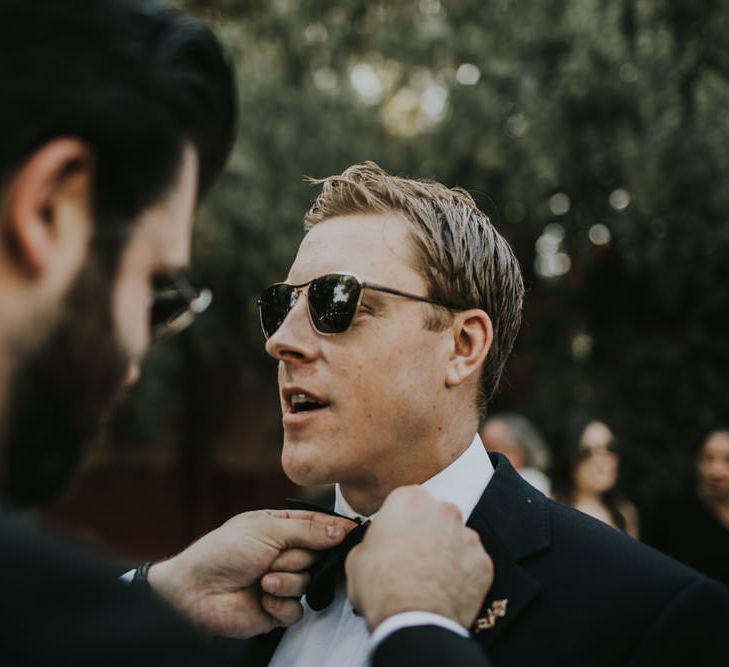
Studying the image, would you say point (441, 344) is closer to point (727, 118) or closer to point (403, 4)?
point (727, 118)

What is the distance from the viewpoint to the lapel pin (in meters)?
1.74

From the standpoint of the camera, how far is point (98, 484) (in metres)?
13.5

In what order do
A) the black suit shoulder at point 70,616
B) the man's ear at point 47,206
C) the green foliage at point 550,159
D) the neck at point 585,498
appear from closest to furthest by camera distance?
1. the black suit shoulder at point 70,616
2. the man's ear at point 47,206
3. the neck at point 585,498
4. the green foliage at point 550,159

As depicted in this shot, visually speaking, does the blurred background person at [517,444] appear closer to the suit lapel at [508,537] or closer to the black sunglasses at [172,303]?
the suit lapel at [508,537]

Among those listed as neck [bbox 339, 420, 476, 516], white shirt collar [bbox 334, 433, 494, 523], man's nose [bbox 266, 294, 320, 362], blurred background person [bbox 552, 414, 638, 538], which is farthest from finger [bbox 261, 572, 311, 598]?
blurred background person [bbox 552, 414, 638, 538]

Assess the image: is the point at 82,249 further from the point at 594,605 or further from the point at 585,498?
the point at 585,498

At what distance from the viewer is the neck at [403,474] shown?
2096mm

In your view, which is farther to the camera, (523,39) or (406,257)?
(523,39)

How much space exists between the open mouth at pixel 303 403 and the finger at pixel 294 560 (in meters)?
0.33

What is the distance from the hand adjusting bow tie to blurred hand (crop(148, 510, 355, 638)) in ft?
0.08

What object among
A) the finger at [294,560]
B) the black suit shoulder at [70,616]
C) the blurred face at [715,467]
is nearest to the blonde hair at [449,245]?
the finger at [294,560]

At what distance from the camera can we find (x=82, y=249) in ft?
3.47

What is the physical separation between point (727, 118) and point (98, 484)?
10188 millimetres

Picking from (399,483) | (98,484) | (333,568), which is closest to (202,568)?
(333,568)
